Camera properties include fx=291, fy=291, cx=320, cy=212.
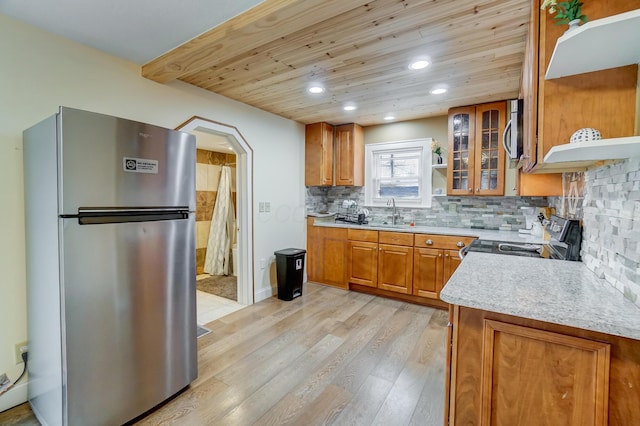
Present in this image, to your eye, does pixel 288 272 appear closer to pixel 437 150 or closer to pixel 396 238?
pixel 396 238

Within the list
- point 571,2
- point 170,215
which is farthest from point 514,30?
point 170,215

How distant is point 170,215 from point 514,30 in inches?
97.3

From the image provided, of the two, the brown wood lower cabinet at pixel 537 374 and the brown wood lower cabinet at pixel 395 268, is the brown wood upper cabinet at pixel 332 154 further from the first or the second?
the brown wood lower cabinet at pixel 537 374

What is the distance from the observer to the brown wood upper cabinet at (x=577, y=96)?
1.12 m

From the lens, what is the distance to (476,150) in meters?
3.38

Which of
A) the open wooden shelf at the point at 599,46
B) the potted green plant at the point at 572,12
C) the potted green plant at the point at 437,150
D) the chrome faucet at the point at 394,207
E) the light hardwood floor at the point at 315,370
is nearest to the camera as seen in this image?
the open wooden shelf at the point at 599,46

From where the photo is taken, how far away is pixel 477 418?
44.9 inches

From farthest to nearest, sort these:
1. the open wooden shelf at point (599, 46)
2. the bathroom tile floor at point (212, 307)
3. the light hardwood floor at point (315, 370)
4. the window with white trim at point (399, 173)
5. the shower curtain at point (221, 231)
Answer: the shower curtain at point (221, 231), the window with white trim at point (399, 173), the bathroom tile floor at point (212, 307), the light hardwood floor at point (315, 370), the open wooden shelf at point (599, 46)

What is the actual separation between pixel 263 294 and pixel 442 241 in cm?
226

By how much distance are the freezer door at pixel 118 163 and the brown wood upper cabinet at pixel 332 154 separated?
97.5 inches

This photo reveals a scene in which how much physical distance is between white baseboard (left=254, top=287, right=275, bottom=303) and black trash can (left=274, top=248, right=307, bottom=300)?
16cm

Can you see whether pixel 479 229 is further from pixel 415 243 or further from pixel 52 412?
pixel 52 412

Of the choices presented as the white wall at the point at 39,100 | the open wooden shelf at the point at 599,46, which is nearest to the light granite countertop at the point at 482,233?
the open wooden shelf at the point at 599,46

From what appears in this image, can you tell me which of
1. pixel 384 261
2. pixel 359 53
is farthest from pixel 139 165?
pixel 384 261
